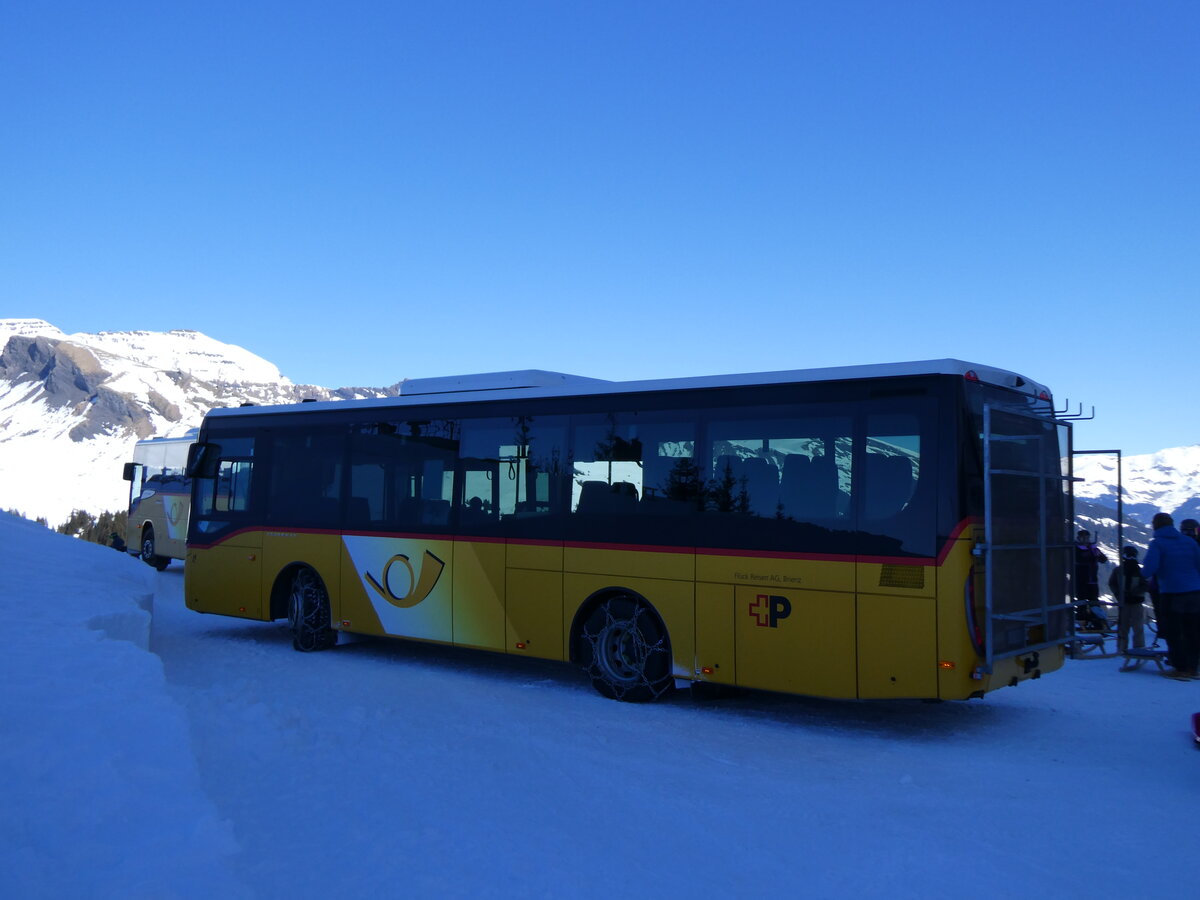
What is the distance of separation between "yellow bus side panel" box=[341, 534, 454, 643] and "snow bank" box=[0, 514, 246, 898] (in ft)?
14.1

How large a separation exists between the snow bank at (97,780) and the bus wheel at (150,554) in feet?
67.9

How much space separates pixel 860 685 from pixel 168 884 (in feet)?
18.3

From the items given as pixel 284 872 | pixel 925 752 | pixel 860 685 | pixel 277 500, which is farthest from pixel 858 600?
pixel 277 500

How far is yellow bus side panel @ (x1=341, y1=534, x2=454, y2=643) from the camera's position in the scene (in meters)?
11.0

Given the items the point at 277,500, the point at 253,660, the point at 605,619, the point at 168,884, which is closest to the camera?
the point at 168,884

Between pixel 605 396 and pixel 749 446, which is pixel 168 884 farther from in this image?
pixel 605 396

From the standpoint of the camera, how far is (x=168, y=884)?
3727 mm

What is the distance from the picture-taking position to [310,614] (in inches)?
487

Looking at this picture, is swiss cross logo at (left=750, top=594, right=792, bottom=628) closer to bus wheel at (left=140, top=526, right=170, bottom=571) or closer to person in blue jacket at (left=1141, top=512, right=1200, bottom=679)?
person in blue jacket at (left=1141, top=512, right=1200, bottom=679)

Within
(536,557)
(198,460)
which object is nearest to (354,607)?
(536,557)

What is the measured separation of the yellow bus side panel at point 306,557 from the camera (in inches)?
479

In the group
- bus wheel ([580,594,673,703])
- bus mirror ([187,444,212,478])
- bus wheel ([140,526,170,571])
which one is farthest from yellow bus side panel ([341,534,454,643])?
bus wheel ([140,526,170,571])

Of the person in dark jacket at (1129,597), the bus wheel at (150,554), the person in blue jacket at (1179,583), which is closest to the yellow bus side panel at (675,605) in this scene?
the person in blue jacket at (1179,583)

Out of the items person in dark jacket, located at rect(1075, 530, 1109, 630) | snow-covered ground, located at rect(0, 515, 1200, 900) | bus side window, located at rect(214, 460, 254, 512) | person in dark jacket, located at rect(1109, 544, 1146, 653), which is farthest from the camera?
bus side window, located at rect(214, 460, 254, 512)
